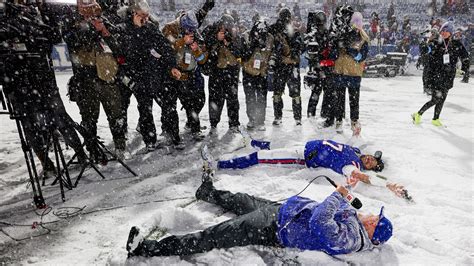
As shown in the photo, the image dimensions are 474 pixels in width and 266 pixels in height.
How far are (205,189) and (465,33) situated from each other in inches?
668

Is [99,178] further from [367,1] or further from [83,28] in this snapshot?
[367,1]

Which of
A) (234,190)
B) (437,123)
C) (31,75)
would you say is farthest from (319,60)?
(31,75)

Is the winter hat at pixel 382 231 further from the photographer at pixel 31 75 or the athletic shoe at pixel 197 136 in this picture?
the athletic shoe at pixel 197 136

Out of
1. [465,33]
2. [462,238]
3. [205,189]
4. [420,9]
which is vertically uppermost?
[420,9]

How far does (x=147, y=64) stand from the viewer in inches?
206

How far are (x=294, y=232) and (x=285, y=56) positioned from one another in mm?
4311

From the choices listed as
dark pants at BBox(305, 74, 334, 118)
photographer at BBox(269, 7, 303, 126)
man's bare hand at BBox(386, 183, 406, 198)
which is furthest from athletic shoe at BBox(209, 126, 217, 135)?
man's bare hand at BBox(386, 183, 406, 198)

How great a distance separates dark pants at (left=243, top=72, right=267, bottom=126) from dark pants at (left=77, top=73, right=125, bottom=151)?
253 cm

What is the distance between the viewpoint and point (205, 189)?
3920 millimetres

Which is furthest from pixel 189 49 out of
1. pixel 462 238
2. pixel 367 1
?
pixel 367 1

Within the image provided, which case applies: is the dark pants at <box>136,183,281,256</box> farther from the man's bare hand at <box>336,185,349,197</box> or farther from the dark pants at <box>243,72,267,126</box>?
the dark pants at <box>243,72,267,126</box>

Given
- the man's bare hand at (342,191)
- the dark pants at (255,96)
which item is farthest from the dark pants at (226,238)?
the dark pants at (255,96)

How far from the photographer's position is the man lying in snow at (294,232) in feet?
9.40

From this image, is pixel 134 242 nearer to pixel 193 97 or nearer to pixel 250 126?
pixel 193 97
